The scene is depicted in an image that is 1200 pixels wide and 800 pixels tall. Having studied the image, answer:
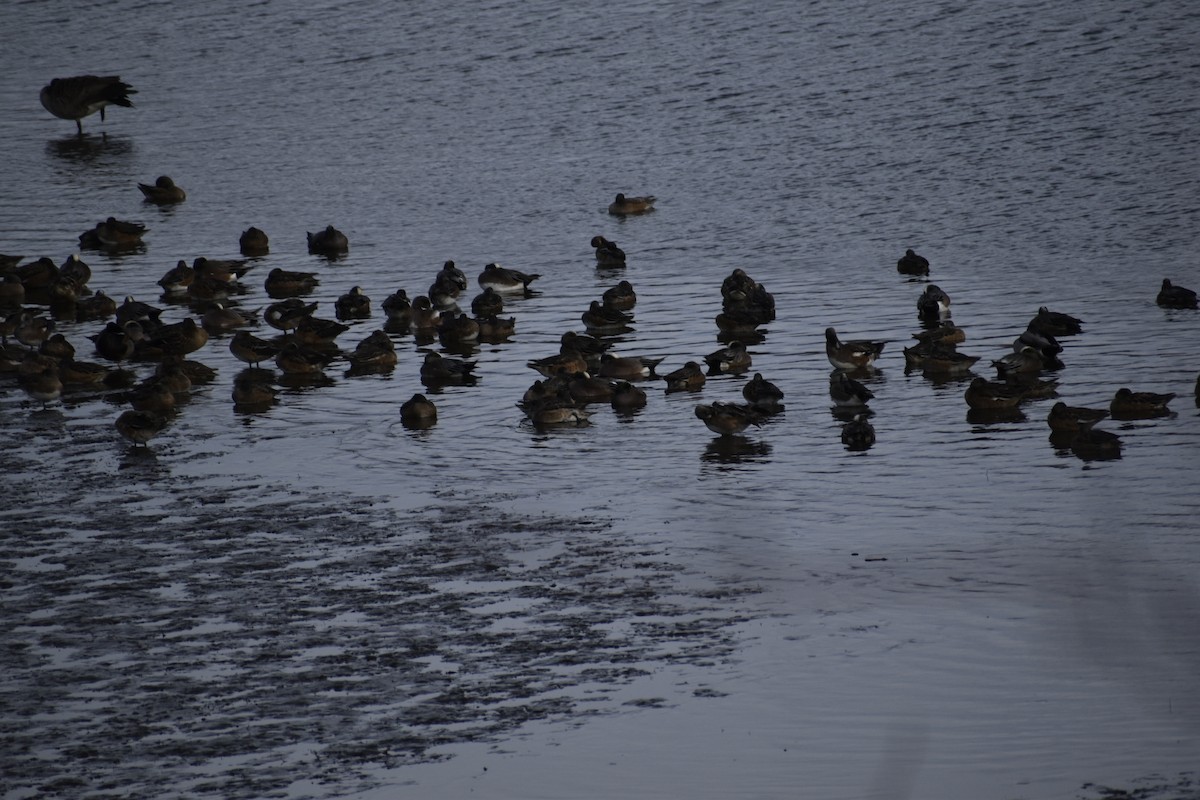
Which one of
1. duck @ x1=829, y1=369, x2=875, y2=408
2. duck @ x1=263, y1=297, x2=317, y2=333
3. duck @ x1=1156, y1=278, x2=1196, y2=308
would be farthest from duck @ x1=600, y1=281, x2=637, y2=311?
duck @ x1=1156, y1=278, x2=1196, y2=308

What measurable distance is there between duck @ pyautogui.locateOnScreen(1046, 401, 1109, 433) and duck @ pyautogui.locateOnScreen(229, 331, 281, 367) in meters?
9.38

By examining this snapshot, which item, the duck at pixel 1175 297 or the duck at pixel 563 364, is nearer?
the duck at pixel 563 364

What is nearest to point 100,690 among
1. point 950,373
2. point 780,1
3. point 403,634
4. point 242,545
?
point 403,634

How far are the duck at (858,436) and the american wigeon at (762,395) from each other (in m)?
1.43

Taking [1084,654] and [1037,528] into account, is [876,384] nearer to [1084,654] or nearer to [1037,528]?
[1037,528]

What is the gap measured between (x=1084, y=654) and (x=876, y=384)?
7.97 meters

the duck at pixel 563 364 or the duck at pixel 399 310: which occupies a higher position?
the duck at pixel 399 310

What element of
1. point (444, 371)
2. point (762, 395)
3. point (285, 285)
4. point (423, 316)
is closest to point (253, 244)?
point (285, 285)

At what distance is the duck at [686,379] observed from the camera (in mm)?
18359

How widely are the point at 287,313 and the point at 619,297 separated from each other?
14.6 feet

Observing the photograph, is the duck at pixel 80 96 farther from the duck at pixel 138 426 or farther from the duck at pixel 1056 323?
the duck at pixel 1056 323

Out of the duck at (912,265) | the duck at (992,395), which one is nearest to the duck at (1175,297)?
the duck at (912,265)

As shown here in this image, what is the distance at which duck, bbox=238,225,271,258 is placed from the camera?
27141 millimetres

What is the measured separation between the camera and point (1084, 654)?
10367 millimetres
